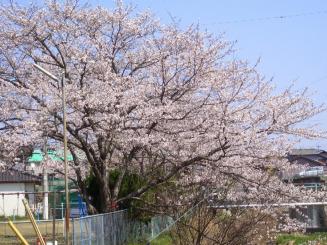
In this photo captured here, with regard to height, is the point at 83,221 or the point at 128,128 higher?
the point at 128,128

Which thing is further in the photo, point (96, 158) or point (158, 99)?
point (96, 158)

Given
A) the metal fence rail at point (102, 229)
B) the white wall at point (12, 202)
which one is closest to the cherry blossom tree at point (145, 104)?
the metal fence rail at point (102, 229)

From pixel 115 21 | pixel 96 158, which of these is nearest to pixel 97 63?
pixel 115 21

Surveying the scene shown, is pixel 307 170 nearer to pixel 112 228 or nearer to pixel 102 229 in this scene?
pixel 112 228

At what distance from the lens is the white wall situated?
151 ft

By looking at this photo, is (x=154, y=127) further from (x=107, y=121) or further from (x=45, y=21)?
(x=45, y=21)

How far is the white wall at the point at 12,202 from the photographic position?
151ft

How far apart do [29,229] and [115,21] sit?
46.7 feet

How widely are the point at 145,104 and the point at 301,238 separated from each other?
978 centimetres

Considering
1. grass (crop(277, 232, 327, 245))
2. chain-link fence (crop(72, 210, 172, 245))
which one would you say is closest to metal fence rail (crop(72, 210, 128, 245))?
chain-link fence (crop(72, 210, 172, 245))

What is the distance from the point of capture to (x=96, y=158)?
65.2ft

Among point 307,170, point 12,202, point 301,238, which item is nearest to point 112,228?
point 301,238

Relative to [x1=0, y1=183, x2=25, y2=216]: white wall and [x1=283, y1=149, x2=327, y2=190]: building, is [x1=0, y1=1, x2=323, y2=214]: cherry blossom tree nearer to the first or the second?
[x1=283, y1=149, x2=327, y2=190]: building

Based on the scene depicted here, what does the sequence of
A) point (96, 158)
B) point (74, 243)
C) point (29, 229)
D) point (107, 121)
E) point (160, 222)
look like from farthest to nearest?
point (29, 229) → point (160, 222) → point (96, 158) → point (107, 121) → point (74, 243)
